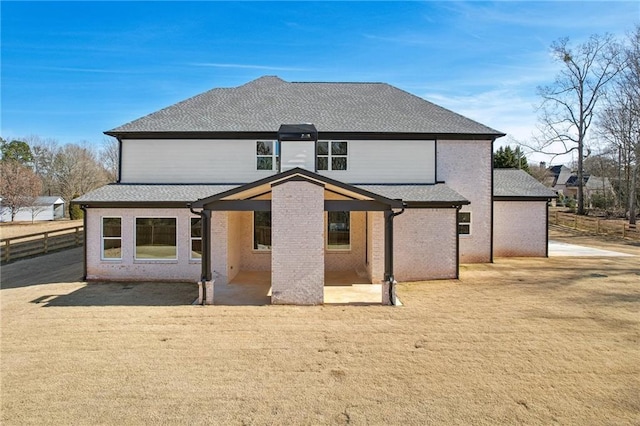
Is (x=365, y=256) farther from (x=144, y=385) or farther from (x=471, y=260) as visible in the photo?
(x=144, y=385)

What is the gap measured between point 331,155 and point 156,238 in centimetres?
791

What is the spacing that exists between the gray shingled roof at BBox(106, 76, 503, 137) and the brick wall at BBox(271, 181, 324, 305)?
5.89 m

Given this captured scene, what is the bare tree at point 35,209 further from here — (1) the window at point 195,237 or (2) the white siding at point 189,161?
(1) the window at point 195,237

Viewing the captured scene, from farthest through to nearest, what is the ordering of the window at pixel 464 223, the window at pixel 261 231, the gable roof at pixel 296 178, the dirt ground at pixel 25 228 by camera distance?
the dirt ground at pixel 25 228 → the window at pixel 464 223 → the window at pixel 261 231 → the gable roof at pixel 296 178

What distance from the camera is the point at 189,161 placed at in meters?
16.0

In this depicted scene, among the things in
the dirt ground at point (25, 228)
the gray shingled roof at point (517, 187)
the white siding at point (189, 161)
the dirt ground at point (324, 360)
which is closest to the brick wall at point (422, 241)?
the dirt ground at point (324, 360)

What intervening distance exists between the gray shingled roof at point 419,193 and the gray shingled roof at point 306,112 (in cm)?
255

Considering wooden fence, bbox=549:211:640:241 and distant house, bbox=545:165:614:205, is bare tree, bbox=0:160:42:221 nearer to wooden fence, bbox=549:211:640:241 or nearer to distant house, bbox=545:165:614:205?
wooden fence, bbox=549:211:640:241

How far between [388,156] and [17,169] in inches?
1818

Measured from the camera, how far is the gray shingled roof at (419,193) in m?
14.1

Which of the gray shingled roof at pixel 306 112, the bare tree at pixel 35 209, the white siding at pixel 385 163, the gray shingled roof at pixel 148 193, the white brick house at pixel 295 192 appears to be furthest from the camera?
the bare tree at pixel 35 209

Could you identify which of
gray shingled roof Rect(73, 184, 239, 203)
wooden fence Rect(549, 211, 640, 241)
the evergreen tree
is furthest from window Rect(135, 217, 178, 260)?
the evergreen tree

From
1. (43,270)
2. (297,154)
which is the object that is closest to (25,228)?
Answer: (43,270)

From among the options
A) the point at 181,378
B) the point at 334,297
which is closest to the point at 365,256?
the point at 334,297
